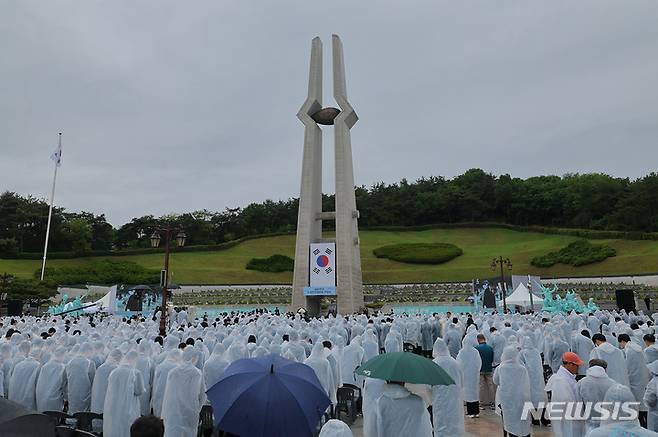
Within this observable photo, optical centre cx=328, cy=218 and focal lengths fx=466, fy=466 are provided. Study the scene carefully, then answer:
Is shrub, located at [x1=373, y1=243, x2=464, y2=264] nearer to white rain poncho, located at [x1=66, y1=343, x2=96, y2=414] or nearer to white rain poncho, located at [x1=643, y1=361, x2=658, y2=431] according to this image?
white rain poncho, located at [x1=66, y1=343, x2=96, y2=414]

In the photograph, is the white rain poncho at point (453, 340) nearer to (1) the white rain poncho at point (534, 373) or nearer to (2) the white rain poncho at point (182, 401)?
(1) the white rain poncho at point (534, 373)

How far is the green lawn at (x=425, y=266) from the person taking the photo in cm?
4812

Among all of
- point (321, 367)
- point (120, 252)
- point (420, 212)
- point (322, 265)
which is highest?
point (420, 212)

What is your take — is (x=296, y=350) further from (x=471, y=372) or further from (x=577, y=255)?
(x=577, y=255)

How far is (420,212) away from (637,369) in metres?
70.9

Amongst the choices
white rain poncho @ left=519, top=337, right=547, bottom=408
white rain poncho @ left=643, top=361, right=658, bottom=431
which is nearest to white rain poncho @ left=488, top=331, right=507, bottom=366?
white rain poncho @ left=519, top=337, right=547, bottom=408

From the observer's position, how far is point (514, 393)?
6.83 metres

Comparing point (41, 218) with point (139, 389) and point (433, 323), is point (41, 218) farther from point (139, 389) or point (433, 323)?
point (139, 389)

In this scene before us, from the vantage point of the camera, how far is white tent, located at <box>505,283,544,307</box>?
2680 centimetres

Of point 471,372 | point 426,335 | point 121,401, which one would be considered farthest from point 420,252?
point 121,401

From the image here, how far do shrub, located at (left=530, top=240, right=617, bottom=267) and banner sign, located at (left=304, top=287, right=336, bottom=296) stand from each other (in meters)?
30.5

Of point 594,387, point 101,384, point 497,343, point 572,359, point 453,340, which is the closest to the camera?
point 594,387

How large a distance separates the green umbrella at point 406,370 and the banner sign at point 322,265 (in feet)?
84.3

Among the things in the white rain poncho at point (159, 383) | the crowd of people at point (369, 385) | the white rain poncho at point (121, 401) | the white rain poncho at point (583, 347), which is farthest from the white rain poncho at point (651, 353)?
the white rain poncho at point (121, 401)
